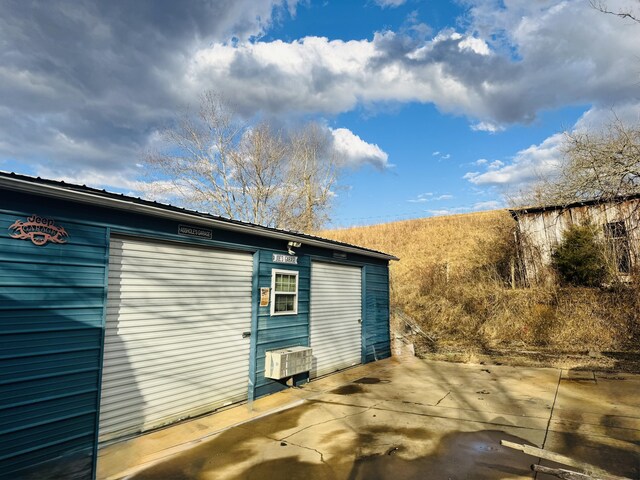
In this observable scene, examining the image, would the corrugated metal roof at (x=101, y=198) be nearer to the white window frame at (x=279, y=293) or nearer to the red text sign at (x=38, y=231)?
the red text sign at (x=38, y=231)

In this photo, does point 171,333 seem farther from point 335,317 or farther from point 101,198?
point 335,317

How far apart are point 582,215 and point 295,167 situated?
16.6m

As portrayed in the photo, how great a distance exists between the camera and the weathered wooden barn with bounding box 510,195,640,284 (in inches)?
480

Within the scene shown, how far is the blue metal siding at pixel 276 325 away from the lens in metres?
7.18

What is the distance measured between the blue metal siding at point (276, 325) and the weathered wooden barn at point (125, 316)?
3 centimetres

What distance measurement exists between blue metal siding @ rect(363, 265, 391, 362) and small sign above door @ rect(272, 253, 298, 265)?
367cm

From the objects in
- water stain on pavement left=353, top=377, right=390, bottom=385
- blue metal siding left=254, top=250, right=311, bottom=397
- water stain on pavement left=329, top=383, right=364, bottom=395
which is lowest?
water stain on pavement left=353, top=377, right=390, bottom=385

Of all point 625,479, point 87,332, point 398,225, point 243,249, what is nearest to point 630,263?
point 625,479

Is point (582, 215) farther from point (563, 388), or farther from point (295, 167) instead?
point (295, 167)

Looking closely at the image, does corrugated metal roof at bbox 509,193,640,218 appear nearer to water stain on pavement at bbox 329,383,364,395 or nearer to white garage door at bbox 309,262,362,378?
white garage door at bbox 309,262,362,378

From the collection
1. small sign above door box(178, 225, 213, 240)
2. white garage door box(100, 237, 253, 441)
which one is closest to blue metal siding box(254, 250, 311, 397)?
white garage door box(100, 237, 253, 441)

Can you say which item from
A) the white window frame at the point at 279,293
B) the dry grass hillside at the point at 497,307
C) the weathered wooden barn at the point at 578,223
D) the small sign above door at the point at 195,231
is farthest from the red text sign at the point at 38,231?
the weathered wooden barn at the point at 578,223

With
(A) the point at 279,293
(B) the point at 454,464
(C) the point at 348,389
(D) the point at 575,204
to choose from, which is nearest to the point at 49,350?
(A) the point at 279,293

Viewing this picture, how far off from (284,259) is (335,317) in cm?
274
